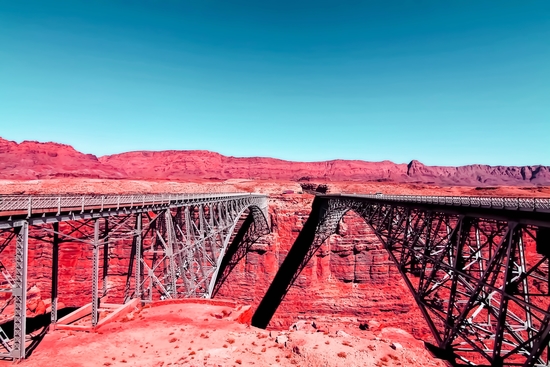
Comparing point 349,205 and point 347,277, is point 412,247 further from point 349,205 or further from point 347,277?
point 347,277

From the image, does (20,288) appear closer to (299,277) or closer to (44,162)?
(299,277)

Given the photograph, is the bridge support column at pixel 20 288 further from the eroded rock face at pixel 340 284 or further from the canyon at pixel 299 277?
the eroded rock face at pixel 340 284

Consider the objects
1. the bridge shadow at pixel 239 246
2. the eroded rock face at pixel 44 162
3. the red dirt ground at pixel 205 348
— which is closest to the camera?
the red dirt ground at pixel 205 348

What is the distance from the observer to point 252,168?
A: 16638 centimetres

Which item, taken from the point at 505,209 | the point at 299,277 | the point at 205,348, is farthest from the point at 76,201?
the point at 299,277

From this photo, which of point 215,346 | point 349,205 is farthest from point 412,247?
point 349,205

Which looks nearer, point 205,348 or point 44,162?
point 205,348

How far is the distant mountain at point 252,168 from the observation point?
361 ft

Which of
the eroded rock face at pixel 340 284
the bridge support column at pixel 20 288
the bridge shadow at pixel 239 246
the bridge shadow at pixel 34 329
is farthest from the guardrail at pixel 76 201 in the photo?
the eroded rock face at pixel 340 284

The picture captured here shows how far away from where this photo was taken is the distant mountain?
11000 centimetres

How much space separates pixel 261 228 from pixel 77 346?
3426cm

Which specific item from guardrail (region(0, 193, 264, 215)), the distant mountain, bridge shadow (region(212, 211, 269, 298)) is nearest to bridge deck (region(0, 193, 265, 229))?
guardrail (region(0, 193, 264, 215))

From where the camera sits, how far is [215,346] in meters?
13.0

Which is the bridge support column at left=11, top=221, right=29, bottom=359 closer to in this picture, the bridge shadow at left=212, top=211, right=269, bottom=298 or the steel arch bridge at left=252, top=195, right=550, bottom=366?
the steel arch bridge at left=252, top=195, right=550, bottom=366
